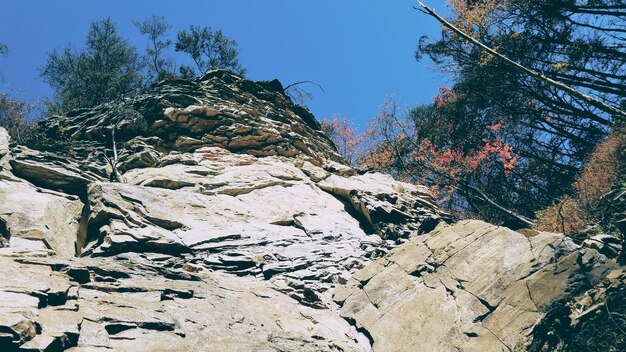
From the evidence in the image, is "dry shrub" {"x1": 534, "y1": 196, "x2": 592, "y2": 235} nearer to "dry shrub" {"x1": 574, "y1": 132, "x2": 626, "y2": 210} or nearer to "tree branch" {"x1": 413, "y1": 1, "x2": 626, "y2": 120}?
"dry shrub" {"x1": 574, "y1": 132, "x2": 626, "y2": 210}

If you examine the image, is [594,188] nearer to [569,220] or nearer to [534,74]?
[569,220]

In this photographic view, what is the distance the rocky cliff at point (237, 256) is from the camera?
26.8 feet

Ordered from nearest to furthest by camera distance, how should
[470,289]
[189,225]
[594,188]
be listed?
[470,289], [189,225], [594,188]

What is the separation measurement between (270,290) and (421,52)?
16.2 meters

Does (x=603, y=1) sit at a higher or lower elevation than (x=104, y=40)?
lower

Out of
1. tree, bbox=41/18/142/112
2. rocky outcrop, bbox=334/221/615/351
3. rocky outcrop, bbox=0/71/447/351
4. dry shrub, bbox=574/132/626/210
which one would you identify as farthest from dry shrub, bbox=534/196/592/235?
tree, bbox=41/18/142/112

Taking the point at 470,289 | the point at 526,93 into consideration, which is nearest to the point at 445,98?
the point at 526,93

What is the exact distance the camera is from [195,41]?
3186 centimetres

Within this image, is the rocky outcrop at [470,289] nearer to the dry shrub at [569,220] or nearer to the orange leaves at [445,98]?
the dry shrub at [569,220]

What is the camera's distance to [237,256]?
40.0ft

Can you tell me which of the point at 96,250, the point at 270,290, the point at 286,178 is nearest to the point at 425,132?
the point at 286,178

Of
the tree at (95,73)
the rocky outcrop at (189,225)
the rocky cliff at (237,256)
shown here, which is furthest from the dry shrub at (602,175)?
the tree at (95,73)

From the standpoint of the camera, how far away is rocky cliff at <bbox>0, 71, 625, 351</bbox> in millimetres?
8156

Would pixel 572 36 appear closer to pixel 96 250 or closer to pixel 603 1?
pixel 603 1
